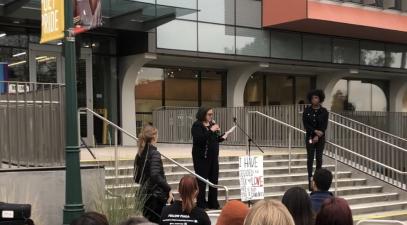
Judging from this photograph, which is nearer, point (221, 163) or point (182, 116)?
point (221, 163)

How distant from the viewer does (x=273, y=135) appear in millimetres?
16031

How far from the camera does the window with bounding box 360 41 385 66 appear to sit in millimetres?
23594

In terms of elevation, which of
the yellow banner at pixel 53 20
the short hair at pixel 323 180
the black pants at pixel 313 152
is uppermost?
the yellow banner at pixel 53 20

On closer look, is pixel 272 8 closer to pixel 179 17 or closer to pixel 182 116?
pixel 179 17

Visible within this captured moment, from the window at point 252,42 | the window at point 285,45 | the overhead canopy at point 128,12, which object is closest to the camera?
the overhead canopy at point 128,12

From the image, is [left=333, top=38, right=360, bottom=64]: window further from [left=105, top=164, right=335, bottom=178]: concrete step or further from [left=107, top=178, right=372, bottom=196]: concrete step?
[left=107, top=178, right=372, bottom=196]: concrete step

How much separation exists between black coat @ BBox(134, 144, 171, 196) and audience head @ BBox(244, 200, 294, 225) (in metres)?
3.95

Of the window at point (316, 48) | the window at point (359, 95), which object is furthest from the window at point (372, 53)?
the window at point (359, 95)

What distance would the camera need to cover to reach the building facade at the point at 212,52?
56.1 ft

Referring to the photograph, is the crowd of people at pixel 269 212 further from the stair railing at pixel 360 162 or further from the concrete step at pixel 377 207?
the stair railing at pixel 360 162

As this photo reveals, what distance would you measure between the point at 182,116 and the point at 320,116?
7709 millimetres

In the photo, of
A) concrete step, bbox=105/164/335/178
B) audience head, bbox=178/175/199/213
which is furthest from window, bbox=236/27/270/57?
→ audience head, bbox=178/175/199/213

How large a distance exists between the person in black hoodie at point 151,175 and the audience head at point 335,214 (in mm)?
3619

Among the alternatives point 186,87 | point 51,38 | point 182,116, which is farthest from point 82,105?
point 51,38
